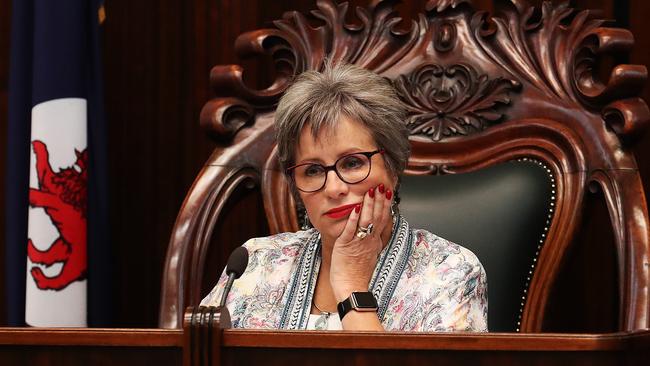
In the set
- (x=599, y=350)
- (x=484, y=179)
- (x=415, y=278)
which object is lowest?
(x=599, y=350)

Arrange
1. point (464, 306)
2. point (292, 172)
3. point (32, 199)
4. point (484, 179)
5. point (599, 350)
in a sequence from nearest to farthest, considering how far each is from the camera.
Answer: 1. point (599, 350)
2. point (464, 306)
3. point (292, 172)
4. point (484, 179)
5. point (32, 199)

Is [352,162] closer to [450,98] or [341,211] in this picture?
[341,211]

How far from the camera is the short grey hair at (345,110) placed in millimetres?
2379

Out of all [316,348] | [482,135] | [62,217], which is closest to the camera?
[316,348]

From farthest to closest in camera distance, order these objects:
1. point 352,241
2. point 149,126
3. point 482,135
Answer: point 149,126
point 482,135
point 352,241

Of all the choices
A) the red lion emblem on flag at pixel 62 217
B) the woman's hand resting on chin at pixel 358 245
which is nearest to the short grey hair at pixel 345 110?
the woman's hand resting on chin at pixel 358 245

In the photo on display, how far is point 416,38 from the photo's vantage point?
280 centimetres

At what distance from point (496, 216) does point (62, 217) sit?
126 cm

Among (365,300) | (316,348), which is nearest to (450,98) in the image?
(365,300)

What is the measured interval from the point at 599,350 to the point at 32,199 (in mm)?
2067

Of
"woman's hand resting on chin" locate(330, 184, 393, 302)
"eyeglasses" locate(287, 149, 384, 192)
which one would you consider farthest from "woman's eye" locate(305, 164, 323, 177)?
"woman's hand resting on chin" locate(330, 184, 393, 302)

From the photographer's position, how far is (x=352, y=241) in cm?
231

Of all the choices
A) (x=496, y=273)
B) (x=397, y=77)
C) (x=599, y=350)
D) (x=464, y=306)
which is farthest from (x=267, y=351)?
(x=397, y=77)

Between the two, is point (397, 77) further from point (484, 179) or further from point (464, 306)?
point (464, 306)
